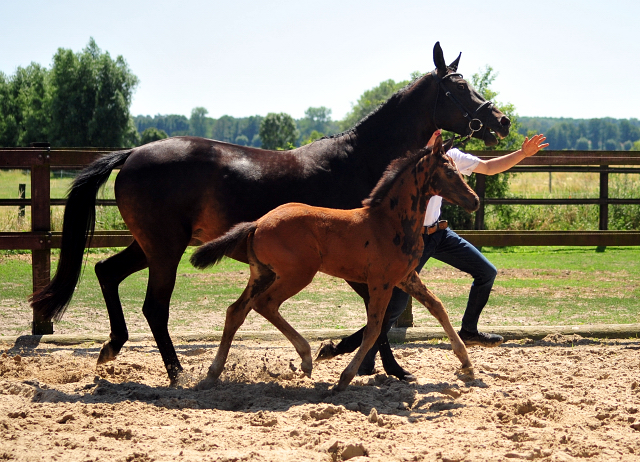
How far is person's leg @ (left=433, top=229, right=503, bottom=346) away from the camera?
15.4 ft

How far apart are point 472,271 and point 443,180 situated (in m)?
1.04

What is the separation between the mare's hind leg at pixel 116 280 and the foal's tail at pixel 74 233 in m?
0.22

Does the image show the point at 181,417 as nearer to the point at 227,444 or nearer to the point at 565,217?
the point at 227,444

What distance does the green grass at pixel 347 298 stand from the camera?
21.1ft

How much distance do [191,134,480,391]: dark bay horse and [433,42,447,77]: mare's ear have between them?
3.07 feet

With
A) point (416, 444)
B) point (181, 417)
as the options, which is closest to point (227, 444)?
point (181, 417)

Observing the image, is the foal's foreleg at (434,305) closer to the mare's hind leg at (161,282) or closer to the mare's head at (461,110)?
the mare's head at (461,110)

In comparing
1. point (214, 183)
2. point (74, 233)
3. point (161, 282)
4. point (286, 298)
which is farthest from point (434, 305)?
point (74, 233)

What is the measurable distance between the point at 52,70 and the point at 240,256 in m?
51.9

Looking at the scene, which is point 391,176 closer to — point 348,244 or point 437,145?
point 437,145

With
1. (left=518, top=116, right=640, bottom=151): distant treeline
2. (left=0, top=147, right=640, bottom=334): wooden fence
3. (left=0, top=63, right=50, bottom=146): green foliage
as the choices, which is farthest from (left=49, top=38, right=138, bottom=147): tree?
(left=518, top=116, right=640, bottom=151): distant treeline

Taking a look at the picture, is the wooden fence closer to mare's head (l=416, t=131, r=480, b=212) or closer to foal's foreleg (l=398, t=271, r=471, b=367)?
foal's foreleg (l=398, t=271, r=471, b=367)

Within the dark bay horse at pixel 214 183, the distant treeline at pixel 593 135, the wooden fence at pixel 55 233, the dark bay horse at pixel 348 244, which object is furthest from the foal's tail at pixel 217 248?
the distant treeline at pixel 593 135

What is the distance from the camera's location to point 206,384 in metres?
4.06
